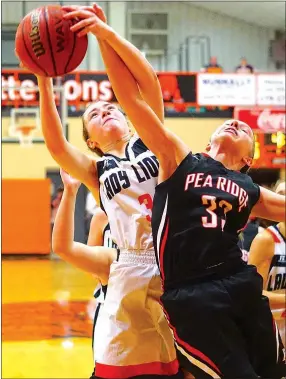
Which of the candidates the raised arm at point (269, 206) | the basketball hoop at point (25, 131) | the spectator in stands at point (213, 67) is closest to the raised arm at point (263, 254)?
the raised arm at point (269, 206)

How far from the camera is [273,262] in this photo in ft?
13.1

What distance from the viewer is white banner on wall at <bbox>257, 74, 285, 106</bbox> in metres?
14.2

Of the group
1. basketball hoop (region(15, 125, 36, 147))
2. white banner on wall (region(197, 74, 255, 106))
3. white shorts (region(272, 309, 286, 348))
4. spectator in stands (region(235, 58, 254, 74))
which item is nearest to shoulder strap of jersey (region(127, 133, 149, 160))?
white shorts (region(272, 309, 286, 348))

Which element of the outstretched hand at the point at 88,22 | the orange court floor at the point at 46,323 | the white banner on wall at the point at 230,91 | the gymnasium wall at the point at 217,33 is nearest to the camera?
the outstretched hand at the point at 88,22

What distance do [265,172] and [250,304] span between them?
14010mm

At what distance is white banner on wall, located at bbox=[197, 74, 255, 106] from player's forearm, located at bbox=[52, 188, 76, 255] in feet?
36.8

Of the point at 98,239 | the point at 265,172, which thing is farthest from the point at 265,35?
the point at 98,239

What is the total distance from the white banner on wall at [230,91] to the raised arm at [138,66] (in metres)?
11.5

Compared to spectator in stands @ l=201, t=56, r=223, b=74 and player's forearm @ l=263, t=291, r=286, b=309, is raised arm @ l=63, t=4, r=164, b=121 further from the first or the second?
spectator in stands @ l=201, t=56, r=223, b=74

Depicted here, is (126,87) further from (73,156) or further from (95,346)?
(95,346)

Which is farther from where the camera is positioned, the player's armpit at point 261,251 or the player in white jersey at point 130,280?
the player's armpit at point 261,251

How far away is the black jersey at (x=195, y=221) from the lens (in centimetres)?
230

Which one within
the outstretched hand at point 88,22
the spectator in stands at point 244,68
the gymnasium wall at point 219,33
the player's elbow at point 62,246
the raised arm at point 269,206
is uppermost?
the gymnasium wall at point 219,33

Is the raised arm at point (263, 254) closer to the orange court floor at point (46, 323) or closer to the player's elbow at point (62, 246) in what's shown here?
the player's elbow at point (62, 246)
